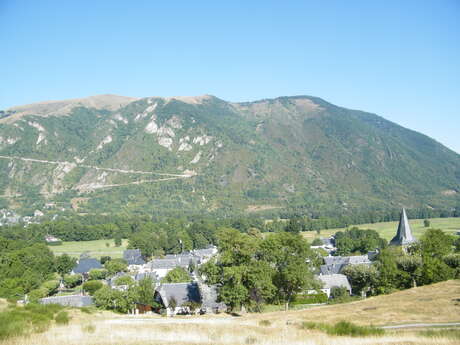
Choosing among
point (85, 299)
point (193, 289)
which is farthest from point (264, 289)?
point (85, 299)

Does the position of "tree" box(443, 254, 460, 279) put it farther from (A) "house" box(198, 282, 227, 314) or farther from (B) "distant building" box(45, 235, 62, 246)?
(B) "distant building" box(45, 235, 62, 246)

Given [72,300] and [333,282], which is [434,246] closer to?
[333,282]

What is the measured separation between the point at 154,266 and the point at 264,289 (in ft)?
169

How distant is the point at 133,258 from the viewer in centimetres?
10131

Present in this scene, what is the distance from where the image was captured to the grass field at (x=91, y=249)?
4363 inches

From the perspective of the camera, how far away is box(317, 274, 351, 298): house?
63281 mm

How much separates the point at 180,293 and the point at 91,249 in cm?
7768

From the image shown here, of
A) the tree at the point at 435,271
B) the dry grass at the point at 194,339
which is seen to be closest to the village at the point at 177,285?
the tree at the point at 435,271

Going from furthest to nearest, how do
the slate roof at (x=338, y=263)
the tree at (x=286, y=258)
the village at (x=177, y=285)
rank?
the slate roof at (x=338, y=263), the village at (x=177, y=285), the tree at (x=286, y=258)

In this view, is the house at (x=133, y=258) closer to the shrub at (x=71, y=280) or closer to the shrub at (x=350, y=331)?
the shrub at (x=71, y=280)

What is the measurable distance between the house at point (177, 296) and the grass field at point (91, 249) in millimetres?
58314

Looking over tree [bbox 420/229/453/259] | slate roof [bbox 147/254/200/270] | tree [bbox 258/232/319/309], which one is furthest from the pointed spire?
tree [bbox 258/232/319/309]

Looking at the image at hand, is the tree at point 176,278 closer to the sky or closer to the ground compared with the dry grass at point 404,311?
closer to the ground

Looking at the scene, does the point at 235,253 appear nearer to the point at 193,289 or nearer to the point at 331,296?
the point at 193,289
